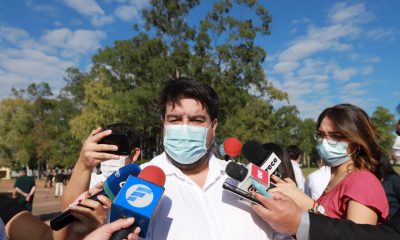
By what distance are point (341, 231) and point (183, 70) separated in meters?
24.5

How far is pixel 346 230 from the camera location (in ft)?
6.01

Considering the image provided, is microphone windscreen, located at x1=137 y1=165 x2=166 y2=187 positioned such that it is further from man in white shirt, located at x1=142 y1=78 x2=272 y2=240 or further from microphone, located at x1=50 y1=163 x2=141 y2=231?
man in white shirt, located at x1=142 y1=78 x2=272 y2=240

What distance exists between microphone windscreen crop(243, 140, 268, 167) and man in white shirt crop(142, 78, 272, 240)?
0.79ft

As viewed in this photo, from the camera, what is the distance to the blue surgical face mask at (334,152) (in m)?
2.82

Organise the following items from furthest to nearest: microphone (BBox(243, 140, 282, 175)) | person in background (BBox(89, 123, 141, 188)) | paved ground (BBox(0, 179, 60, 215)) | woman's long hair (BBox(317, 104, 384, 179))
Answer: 1. paved ground (BBox(0, 179, 60, 215))
2. person in background (BBox(89, 123, 141, 188))
3. woman's long hair (BBox(317, 104, 384, 179))
4. microphone (BBox(243, 140, 282, 175))

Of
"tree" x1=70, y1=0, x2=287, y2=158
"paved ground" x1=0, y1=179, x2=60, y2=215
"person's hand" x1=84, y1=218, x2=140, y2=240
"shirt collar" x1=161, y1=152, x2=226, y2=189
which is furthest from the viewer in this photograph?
"tree" x1=70, y1=0, x2=287, y2=158

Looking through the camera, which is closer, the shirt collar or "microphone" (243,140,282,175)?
"microphone" (243,140,282,175)

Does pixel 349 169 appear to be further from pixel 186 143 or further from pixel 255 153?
pixel 186 143

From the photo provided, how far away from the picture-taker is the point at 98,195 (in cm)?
189

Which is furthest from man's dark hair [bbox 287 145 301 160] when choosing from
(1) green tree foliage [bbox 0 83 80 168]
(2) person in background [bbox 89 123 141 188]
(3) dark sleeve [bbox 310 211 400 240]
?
(1) green tree foliage [bbox 0 83 80 168]

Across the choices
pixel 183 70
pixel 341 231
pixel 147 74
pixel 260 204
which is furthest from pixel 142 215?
pixel 147 74

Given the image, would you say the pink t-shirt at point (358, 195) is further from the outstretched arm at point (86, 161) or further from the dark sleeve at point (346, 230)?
the outstretched arm at point (86, 161)

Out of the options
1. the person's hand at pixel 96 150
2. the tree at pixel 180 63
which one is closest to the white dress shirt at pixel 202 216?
the person's hand at pixel 96 150

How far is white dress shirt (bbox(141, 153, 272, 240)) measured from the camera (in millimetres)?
2090
